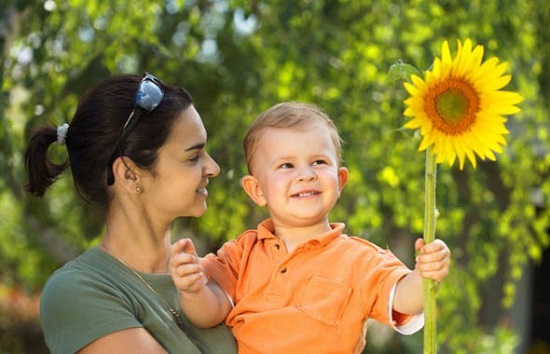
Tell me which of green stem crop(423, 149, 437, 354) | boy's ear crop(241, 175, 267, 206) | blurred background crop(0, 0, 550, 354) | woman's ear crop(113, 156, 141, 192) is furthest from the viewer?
blurred background crop(0, 0, 550, 354)

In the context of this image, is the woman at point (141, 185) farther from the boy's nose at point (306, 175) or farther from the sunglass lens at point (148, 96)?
the boy's nose at point (306, 175)

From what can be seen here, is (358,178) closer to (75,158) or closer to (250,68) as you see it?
(250,68)

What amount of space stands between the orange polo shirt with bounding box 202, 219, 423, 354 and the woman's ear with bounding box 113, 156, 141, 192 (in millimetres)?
239

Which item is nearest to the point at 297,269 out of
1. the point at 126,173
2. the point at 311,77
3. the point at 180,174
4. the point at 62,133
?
the point at 180,174

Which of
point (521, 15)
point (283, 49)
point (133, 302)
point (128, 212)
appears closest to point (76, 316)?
point (133, 302)

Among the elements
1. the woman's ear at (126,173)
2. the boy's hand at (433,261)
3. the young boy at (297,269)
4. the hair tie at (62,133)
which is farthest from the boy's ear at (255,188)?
the boy's hand at (433,261)

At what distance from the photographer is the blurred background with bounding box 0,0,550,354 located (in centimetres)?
506

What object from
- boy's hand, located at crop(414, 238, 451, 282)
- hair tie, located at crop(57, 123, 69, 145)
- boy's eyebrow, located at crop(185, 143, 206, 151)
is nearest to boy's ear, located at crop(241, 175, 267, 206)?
boy's eyebrow, located at crop(185, 143, 206, 151)

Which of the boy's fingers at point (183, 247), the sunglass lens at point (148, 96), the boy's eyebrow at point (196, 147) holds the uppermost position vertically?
the sunglass lens at point (148, 96)

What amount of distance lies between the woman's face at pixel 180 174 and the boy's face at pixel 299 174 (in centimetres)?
13

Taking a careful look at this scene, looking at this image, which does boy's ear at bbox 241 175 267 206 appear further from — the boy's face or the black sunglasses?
the black sunglasses

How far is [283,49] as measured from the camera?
17.0ft

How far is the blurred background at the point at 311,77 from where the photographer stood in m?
5.06

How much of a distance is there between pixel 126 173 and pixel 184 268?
0.32 meters
